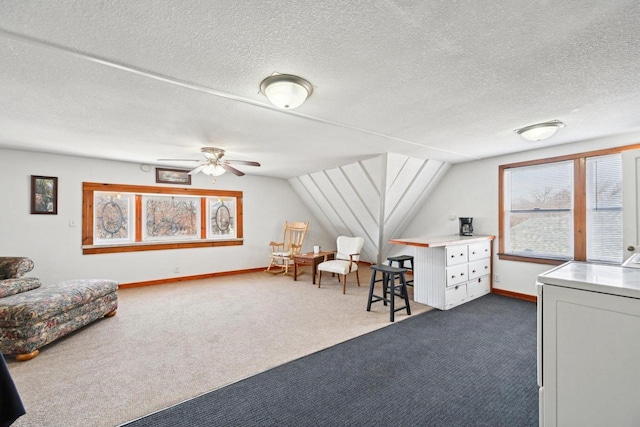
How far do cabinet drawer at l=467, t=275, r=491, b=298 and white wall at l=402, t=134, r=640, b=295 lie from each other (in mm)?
152

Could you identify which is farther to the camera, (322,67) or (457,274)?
(457,274)

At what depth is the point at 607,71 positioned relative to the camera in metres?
1.71

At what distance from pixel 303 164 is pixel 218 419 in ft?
12.0

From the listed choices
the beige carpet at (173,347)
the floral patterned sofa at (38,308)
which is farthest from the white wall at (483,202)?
the floral patterned sofa at (38,308)

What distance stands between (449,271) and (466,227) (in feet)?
4.10

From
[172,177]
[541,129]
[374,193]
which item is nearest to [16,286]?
[172,177]

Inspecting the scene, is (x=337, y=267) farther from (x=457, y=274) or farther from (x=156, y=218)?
(x=156, y=218)

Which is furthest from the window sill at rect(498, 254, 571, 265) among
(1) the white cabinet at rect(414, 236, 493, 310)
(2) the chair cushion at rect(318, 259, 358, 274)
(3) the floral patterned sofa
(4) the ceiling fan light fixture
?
(3) the floral patterned sofa

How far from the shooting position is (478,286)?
3.93 m

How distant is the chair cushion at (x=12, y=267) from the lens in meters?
2.95

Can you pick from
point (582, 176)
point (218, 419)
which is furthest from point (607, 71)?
point (218, 419)

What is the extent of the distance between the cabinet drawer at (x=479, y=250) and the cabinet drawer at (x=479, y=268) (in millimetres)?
72

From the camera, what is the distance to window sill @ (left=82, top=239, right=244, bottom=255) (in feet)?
13.9

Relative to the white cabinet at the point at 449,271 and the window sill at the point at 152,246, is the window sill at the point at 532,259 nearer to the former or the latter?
the white cabinet at the point at 449,271
